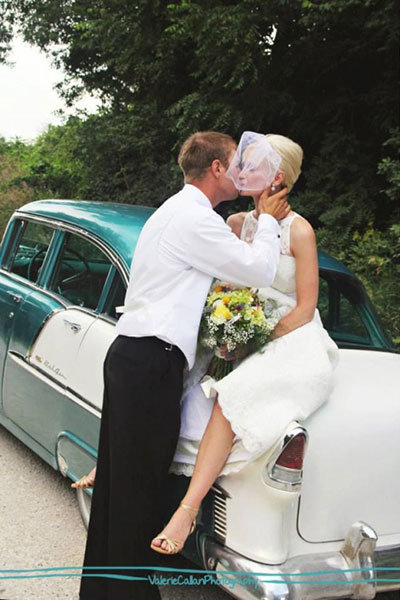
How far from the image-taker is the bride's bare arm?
117 inches

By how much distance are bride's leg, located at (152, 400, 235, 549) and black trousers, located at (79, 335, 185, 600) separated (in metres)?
0.16

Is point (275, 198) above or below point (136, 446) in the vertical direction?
above

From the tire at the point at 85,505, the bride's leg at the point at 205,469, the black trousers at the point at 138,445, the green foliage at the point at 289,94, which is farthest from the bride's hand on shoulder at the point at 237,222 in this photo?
the green foliage at the point at 289,94

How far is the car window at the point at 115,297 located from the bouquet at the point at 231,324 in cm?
93

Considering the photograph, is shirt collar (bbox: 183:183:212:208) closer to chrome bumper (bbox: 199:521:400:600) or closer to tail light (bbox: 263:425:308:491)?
tail light (bbox: 263:425:308:491)

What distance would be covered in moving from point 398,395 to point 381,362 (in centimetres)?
46

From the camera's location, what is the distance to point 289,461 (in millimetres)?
2562

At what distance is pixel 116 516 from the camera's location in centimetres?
285

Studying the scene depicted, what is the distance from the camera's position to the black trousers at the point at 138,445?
2.79m

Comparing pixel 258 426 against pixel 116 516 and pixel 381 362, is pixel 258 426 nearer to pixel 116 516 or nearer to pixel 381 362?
pixel 116 516

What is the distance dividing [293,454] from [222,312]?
614 millimetres

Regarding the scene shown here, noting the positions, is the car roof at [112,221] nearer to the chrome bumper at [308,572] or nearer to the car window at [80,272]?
the car window at [80,272]

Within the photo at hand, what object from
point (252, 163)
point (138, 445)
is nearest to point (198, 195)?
point (252, 163)

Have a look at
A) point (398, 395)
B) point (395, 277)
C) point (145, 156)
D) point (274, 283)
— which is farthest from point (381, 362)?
point (145, 156)
